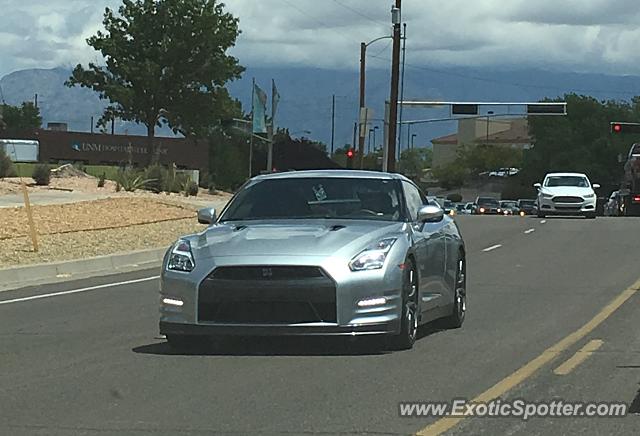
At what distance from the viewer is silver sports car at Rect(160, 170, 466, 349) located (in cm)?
1034

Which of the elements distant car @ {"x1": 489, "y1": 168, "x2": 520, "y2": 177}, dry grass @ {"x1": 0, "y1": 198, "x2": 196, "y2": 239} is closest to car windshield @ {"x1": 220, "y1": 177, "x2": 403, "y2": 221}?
dry grass @ {"x1": 0, "y1": 198, "x2": 196, "y2": 239}

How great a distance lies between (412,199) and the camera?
1243 centimetres

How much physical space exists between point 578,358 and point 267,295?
277 cm

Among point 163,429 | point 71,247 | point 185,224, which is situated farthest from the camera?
point 185,224

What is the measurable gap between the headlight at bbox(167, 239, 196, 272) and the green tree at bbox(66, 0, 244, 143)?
154 feet

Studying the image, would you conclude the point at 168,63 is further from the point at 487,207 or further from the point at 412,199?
the point at 412,199

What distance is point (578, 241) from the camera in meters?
27.4

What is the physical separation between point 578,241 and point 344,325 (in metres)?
17.9

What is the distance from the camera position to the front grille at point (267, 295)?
10.3 metres

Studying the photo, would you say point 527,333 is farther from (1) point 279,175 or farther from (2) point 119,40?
(2) point 119,40

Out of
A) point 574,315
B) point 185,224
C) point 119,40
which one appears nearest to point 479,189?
point 119,40

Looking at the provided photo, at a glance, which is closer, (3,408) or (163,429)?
(163,429)

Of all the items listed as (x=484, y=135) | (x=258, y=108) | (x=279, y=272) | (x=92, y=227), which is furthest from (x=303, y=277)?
(x=484, y=135)

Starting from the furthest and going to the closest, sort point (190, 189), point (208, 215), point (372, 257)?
point (190, 189)
point (208, 215)
point (372, 257)
